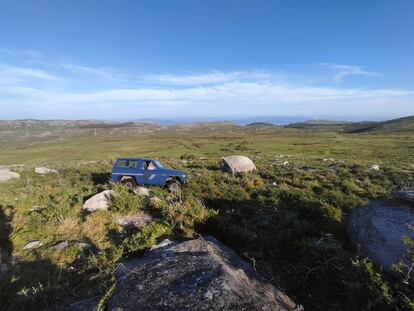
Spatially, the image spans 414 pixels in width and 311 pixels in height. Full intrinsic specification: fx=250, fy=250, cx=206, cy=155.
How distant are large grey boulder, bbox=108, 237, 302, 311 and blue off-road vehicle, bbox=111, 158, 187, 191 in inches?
347

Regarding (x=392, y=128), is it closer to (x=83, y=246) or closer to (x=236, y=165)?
(x=236, y=165)

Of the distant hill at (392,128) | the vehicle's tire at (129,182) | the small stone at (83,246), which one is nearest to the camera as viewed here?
the small stone at (83,246)

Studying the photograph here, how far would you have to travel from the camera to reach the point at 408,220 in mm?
5723

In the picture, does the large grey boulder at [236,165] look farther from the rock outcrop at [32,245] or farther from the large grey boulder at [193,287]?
the large grey boulder at [193,287]

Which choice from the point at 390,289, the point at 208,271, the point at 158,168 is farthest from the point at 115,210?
the point at 390,289

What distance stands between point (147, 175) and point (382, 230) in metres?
10.9

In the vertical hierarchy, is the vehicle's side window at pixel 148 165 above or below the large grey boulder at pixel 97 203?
above

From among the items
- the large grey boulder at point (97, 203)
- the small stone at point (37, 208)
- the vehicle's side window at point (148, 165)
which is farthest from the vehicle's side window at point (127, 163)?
the small stone at point (37, 208)

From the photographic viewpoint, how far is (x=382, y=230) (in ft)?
18.7

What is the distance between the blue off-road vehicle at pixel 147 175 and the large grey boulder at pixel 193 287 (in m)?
8.83

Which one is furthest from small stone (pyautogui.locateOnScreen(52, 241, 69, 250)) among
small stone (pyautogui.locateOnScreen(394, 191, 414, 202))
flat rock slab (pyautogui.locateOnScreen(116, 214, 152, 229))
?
small stone (pyautogui.locateOnScreen(394, 191, 414, 202))

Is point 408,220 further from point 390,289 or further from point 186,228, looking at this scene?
point 186,228

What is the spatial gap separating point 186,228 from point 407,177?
15175 millimetres

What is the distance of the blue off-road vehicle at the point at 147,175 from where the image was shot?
13.8 m
